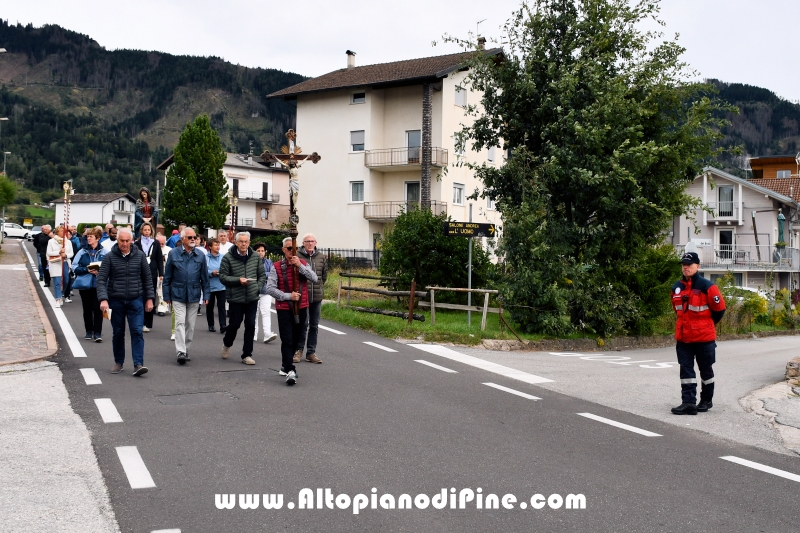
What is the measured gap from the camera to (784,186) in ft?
205

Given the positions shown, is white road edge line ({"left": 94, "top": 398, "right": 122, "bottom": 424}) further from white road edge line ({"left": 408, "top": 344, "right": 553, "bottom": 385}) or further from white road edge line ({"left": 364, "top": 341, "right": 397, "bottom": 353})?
white road edge line ({"left": 364, "top": 341, "right": 397, "bottom": 353})

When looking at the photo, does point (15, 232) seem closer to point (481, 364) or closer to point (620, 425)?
point (481, 364)

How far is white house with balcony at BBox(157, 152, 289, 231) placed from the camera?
82.9 metres

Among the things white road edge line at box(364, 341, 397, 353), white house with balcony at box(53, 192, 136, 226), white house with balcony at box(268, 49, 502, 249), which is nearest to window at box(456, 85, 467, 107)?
white house with balcony at box(268, 49, 502, 249)

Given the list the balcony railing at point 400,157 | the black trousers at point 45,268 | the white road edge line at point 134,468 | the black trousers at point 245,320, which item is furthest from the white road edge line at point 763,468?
the balcony railing at point 400,157

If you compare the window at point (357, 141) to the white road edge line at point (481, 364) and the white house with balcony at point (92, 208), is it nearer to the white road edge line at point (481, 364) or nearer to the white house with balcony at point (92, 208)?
the white road edge line at point (481, 364)

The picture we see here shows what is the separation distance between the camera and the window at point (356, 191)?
4731 centimetres

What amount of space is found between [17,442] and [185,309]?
15.5 feet

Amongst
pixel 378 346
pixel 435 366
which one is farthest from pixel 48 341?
pixel 435 366

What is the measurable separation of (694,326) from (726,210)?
53.3 m

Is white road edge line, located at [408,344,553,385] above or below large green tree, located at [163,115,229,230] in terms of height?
below

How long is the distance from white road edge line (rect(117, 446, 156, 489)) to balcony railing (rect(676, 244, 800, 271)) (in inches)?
2097

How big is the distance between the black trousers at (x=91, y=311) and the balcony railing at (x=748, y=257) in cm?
4860

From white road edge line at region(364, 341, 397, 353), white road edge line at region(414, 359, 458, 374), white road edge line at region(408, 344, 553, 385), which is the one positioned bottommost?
white road edge line at region(408, 344, 553, 385)
